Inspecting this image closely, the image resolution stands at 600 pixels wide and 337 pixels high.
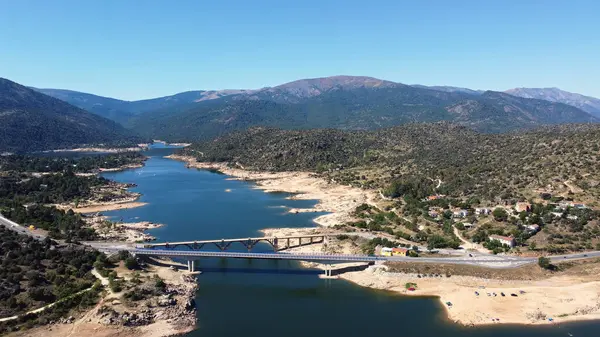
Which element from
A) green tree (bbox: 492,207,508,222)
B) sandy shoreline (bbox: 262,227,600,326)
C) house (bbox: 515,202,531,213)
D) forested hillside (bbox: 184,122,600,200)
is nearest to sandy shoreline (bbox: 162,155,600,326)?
sandy shoreline (bbox: 262,227,600,326)

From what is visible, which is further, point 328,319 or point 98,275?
point 98,275

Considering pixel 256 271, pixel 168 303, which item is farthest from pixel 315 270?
pixel 168 303

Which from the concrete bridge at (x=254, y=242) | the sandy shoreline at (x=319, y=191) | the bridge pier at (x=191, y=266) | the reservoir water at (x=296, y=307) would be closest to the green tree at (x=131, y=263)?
the concrete bridge at (x=254, y=242)

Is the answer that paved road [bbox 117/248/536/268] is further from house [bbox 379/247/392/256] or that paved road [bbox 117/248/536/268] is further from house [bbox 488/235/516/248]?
house [bbox 488/235/516/248]

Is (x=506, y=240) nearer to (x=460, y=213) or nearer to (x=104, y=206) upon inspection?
(x=460, y=213)

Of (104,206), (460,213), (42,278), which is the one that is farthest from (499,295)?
(104,206)

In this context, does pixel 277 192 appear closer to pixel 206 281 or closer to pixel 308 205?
pixel 308 205

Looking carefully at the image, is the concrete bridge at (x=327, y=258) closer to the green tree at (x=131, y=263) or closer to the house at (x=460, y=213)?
the green tree at (x=131, y=263)
